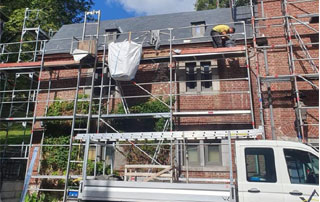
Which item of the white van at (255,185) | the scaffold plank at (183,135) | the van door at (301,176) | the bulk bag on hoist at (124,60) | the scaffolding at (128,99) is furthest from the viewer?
Answer: the bulk bag on hoist at (124,60)

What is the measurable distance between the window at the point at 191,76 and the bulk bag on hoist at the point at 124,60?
2381mm

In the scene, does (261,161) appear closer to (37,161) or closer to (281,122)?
(281,122)

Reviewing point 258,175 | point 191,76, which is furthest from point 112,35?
point 258,175

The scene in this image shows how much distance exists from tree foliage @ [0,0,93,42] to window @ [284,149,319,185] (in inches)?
Answer: 651

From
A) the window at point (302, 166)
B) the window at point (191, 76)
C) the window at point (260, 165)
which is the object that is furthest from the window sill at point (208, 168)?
the window at point (302, 166)

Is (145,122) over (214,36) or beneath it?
beneath

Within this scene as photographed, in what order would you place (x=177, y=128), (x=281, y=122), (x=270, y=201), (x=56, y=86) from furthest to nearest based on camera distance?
A: (x=56, y=86) → (x=177, y=128) → (x=281, y=122) → (x=270, y=201)

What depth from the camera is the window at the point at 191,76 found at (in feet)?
37.2

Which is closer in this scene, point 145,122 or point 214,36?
point 214,36

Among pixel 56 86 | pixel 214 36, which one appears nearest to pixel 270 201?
pixel 214 36

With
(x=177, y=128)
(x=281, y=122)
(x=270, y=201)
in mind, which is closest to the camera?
(x=270, y=201)

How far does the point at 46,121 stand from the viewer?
1150 centimetres

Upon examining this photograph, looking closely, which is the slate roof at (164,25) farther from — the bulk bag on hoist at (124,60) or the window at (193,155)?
the window at (193,155)

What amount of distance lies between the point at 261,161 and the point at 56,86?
10.4 metres
